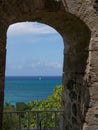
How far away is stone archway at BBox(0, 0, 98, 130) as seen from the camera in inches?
184

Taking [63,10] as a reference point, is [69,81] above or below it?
below

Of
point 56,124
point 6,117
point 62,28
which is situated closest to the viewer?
point 62,28

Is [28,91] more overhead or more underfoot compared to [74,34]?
more underfoot

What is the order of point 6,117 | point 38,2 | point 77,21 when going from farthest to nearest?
point 6,117
point 77,21
point 38,2

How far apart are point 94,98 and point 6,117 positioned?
278cm

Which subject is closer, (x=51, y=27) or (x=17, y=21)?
(x=17, y=21)

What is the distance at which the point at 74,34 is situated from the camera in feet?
18.1

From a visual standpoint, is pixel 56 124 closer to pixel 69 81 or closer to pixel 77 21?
pixel 69 81

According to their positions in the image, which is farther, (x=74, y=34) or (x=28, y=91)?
(x=28, y=91)

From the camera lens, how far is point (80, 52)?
5.34m

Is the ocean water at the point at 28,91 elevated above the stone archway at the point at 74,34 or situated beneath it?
situated beneath

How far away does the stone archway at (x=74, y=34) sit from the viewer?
4668 millimetres

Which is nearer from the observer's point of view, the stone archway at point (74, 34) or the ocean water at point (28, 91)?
the stone archway at point (74, 34)

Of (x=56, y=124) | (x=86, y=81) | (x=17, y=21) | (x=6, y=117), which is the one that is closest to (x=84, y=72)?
(x=86, y=81)
